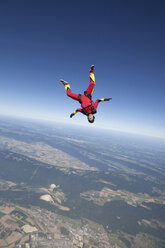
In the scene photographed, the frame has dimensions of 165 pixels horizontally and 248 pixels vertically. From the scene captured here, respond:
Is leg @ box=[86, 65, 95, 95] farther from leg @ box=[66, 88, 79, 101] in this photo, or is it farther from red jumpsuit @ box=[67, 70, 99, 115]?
leg @ box=[66, 88, 79, 101]

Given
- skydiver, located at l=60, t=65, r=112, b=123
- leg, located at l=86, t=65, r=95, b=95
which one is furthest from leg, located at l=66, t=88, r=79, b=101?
leg, located at l=86, t=65, r=95, b=95

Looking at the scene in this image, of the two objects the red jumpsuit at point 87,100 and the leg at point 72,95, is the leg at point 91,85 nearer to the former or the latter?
the red jumpsuit at point 87,100

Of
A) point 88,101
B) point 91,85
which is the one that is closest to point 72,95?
point 91,85

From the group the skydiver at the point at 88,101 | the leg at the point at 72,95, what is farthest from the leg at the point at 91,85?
the leg at the point at 72,95

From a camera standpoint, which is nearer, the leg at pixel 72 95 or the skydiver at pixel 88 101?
the skydiver at pixel 88 101

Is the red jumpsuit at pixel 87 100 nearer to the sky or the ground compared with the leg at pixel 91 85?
nearer to the ground

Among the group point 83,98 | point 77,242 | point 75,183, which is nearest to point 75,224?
point 77,242

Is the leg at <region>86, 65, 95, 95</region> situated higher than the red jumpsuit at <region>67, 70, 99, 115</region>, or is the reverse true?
the leg at <region>86, 65, 95, 95</region>

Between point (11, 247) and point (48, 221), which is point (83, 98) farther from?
point (48, 221)

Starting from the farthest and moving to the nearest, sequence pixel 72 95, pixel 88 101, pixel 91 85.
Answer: pixel 72 95
pixel 91 85
pixel 88 101

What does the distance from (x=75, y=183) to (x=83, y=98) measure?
127m

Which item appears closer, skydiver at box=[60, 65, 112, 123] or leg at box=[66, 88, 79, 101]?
skydiver at box=[60, 65, 112, 123]

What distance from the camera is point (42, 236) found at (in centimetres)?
5666

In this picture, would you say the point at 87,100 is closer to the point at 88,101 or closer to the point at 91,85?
the point at 88,101
